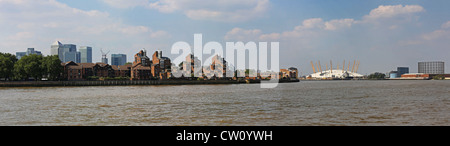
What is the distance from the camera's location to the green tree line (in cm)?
10776

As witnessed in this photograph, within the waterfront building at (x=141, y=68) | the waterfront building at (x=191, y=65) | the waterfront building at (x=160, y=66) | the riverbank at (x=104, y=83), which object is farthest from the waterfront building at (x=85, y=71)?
the waterfront building at (x=191, y=65)

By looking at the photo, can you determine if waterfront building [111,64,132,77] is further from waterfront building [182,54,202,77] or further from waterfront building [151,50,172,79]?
waterfront building [182,54,202,77]

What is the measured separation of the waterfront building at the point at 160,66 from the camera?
152375 mm

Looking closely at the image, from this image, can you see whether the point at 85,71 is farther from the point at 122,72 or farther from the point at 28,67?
the point at 28,67

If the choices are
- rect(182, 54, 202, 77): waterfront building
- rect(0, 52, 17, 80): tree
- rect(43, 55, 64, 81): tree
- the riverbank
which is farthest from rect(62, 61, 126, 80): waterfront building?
rect(0, 52, 17, 80): tree

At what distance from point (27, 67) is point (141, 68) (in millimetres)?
55163

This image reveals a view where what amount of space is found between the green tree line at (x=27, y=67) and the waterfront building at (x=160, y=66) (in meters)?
45.8

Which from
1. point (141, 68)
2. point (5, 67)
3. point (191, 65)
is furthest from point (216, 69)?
point (5, 67)

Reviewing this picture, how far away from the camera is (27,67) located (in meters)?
109

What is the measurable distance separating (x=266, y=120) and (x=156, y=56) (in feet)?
484

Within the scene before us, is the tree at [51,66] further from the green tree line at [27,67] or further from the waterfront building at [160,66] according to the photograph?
the waterfront building at [160,66]
